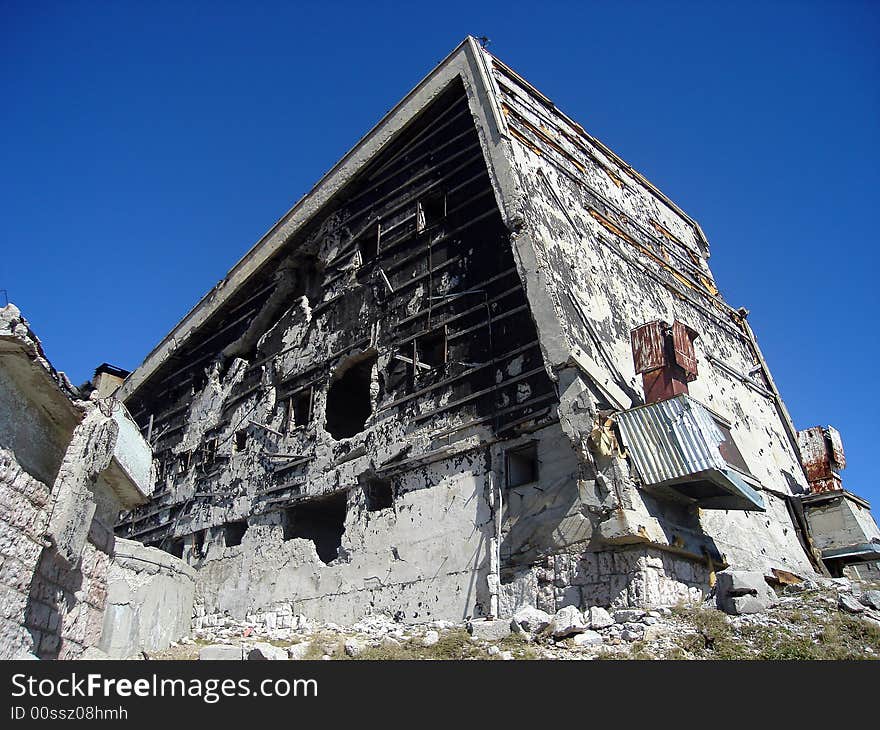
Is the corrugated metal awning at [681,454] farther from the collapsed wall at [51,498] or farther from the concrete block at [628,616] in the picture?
the collapsed wall at [51,498]

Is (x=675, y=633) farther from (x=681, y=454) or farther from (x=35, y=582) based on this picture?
(x=35, y=582)

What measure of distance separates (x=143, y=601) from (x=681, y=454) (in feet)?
25.8

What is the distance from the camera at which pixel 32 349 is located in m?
5.77

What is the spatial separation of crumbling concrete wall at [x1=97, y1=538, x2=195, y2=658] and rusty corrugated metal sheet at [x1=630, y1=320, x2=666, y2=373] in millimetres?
8092

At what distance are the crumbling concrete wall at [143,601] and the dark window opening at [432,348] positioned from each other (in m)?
5.45

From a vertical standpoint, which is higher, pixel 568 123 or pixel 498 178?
pixel 568 123

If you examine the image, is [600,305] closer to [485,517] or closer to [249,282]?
[485,517]

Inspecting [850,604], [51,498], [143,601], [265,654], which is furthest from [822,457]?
[51,498]

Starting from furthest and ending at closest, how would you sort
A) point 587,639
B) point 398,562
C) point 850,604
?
point 398,562 < point 850,604 < point 587,639

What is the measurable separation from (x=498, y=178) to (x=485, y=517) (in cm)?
584

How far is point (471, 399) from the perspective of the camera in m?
11.6

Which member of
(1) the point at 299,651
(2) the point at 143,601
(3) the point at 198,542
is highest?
(3) the point at 198,542

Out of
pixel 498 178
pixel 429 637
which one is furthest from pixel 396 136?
pixel 429 637

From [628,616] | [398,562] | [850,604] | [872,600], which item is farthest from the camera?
[398,562]
